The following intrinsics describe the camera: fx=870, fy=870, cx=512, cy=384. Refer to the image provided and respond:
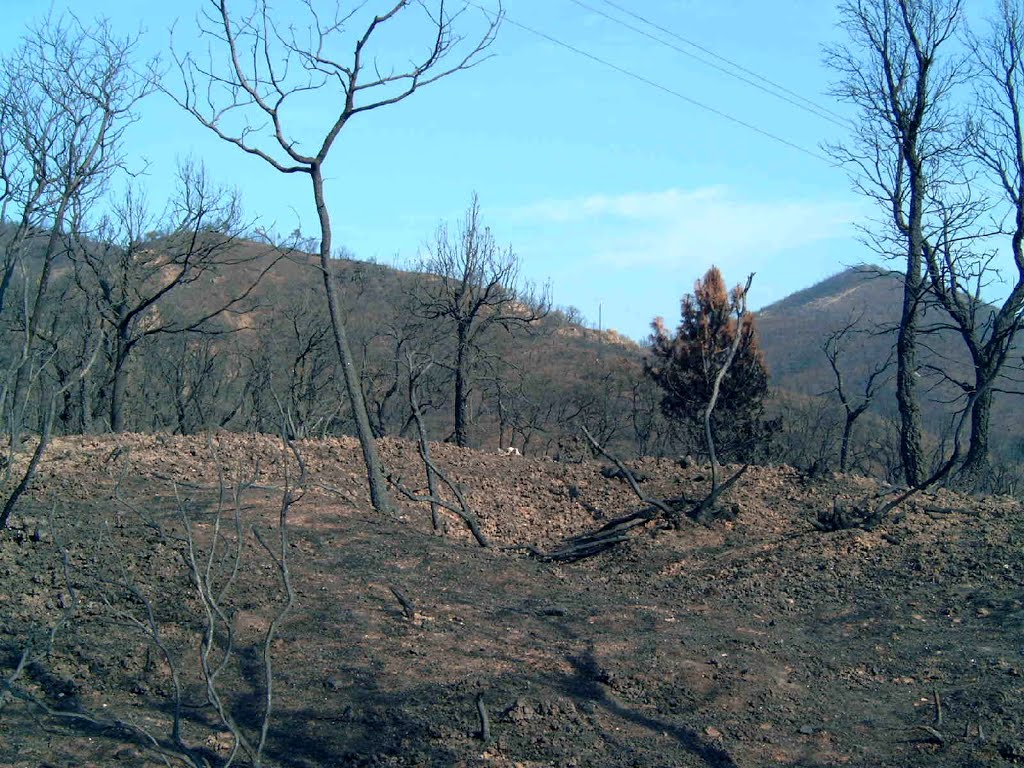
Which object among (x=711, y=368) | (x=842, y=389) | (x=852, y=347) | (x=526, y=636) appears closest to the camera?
(x=526, y=636)

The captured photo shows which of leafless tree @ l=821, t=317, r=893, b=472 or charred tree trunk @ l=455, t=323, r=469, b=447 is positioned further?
charred tree trunk @ l=455, t=323, r=469, b=447

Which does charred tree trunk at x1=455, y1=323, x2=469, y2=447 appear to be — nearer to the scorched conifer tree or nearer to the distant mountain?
the scorched conifer tree

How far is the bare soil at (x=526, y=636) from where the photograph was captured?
473 cm

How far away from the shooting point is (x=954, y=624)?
674 cm

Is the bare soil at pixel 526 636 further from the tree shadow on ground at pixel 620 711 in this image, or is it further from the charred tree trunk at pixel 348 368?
the charred tree trunk at pixel 348 368

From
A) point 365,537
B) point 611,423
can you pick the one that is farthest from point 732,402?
point 365,537

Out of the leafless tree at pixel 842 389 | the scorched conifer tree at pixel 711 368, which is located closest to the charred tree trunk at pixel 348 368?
the leafless tree at pixel 842 389

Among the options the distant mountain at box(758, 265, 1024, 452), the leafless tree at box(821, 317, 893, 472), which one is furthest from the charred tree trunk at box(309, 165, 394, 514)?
the distant mountain at box(758, 265, 1024, 452)

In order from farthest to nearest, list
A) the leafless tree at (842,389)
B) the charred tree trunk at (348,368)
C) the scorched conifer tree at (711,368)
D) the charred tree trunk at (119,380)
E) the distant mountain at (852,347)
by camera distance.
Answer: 1. the distant mountain at (852,347)
2. the scorched conifer tree at (711,368)
3. the charred tree trunk at (119,380)
4. the leafless tree at (842,389)
5. the charred tree trunk at (348,368)

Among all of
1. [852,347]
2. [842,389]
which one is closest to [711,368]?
[842,389]

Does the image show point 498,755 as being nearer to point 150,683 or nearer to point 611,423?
point 150,683

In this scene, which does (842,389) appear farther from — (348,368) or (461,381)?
(348,368)

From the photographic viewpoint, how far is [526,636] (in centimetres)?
623

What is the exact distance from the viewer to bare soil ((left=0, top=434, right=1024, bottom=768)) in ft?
15.5
